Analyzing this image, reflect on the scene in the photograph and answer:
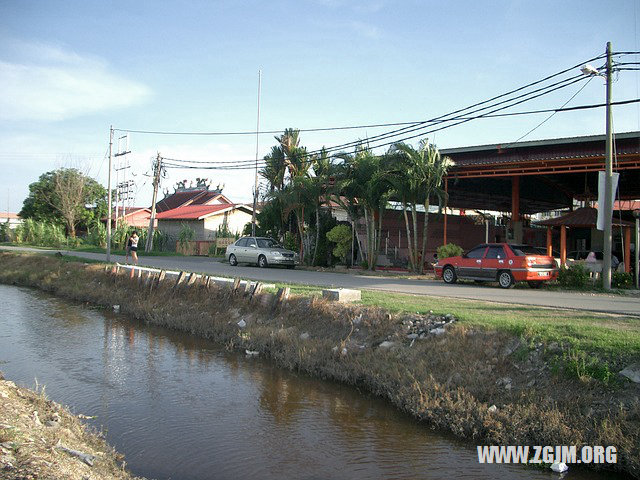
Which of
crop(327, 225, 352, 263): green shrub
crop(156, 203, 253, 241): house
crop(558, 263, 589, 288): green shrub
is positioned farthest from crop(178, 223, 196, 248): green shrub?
crop(558, 263, 589, 288): green shrub

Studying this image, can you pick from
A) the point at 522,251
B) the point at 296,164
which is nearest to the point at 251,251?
the point at 296,164

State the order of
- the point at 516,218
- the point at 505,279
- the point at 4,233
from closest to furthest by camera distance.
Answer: the point at 505,279 < the point at 516,218 < the point at 4,233

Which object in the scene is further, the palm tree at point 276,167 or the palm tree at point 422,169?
the palm tree at point 276,167

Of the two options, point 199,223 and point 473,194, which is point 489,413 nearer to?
point 473,194

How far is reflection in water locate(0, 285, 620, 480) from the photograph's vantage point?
6734 mm

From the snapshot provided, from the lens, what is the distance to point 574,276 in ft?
61.5

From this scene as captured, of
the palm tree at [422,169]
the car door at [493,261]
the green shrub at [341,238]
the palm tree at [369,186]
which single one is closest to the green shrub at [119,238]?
the green shrub at [341,238]

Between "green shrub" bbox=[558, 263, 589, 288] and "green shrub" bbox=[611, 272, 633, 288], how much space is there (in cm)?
A: 83

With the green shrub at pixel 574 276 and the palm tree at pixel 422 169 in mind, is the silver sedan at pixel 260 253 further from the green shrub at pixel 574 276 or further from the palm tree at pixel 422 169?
the green shrub at pixel 574 276

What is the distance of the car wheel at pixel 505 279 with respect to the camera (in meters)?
18.6

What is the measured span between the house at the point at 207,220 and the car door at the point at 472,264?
26132 millimetres

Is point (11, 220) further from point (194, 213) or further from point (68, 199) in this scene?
point (194, 213)

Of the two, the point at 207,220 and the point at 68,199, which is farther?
the point at 68,199

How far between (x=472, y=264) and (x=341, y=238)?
945 centimetres
